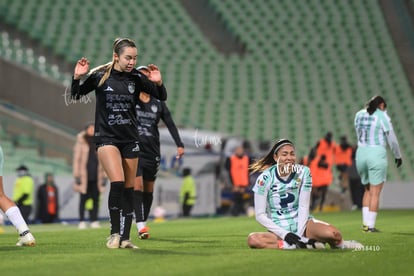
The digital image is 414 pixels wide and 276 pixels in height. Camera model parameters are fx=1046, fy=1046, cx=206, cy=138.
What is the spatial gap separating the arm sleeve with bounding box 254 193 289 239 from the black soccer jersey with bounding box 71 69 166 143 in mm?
1463

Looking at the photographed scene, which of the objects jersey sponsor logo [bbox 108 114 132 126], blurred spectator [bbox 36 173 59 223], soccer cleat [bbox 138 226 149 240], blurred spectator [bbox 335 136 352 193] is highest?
blurred spectator [bbox 335 136 352 193]

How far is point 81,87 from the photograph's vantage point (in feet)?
35.6

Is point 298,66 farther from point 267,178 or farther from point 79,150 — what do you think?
point 267,178

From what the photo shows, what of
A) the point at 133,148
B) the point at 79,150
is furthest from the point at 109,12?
the point at 133,148

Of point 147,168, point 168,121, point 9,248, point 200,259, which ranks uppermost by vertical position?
point 168,121

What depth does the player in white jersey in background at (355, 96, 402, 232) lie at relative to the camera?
1543cm

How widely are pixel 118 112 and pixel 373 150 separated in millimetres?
5813

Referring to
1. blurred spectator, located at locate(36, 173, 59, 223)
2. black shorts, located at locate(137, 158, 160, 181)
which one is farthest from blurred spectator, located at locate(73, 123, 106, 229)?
black shorts, located at locate(137, 158, 160, 181)

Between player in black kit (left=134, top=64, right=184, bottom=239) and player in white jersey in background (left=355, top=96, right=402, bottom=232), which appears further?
player in white jersey in background (left=355, top=96, right=402, bottom=232)

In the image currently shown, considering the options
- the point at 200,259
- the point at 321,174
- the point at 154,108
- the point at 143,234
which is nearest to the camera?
the point at 200,259

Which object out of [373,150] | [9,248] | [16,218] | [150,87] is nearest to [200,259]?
[150,87]

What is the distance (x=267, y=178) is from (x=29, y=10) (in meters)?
24.7

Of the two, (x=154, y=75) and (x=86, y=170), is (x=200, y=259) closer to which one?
(x=154, y=75)

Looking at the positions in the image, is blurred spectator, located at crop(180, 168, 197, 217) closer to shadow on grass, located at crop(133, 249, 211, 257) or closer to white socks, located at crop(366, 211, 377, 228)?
white socks, located at crop(366, 211, 377, 228)
